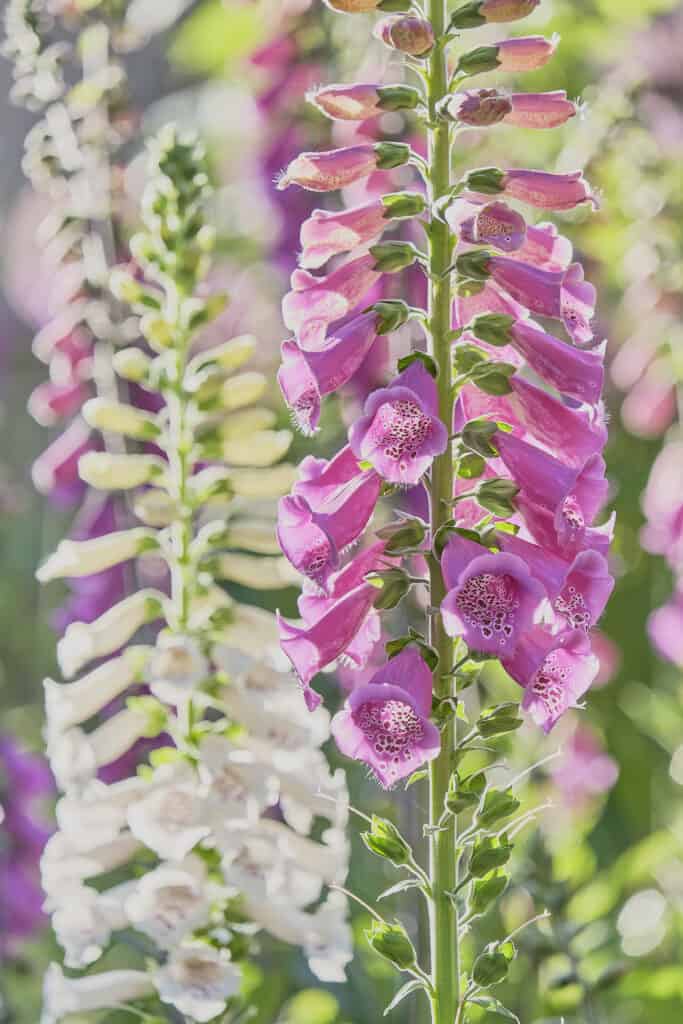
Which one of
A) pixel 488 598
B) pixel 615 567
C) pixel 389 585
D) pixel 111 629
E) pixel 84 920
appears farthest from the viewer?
pixel 615 567

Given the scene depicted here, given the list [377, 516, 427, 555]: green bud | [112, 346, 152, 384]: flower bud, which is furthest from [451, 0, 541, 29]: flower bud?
[112, 346, 152, 384]: flower bud

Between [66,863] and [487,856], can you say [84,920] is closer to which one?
[66,863]

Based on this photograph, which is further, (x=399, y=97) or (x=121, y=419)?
(x=121, y=419)

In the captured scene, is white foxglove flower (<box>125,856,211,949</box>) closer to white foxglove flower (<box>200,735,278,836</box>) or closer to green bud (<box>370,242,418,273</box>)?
white foxglove flower (<box>200,735,278,836</box>)

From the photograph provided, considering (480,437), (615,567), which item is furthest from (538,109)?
(615,567)

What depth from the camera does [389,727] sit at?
1314 mm

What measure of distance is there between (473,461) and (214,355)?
1.98 feet

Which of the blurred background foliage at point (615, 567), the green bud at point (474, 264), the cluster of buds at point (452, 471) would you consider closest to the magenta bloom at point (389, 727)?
the cluster of buds at point (452, 471)

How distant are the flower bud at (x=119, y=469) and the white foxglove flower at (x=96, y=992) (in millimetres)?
568

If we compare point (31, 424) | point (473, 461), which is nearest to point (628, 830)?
point (473, 461)

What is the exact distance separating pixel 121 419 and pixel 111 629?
0.83 feet

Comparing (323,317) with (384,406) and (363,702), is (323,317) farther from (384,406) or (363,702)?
(363,702)

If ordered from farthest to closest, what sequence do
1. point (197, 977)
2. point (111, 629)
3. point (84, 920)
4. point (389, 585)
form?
point (111, 629) < point (84, 920) < point (197, 977) < point (389, 585)

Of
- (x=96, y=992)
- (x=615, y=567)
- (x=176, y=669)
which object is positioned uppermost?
(x=176, y=669)
